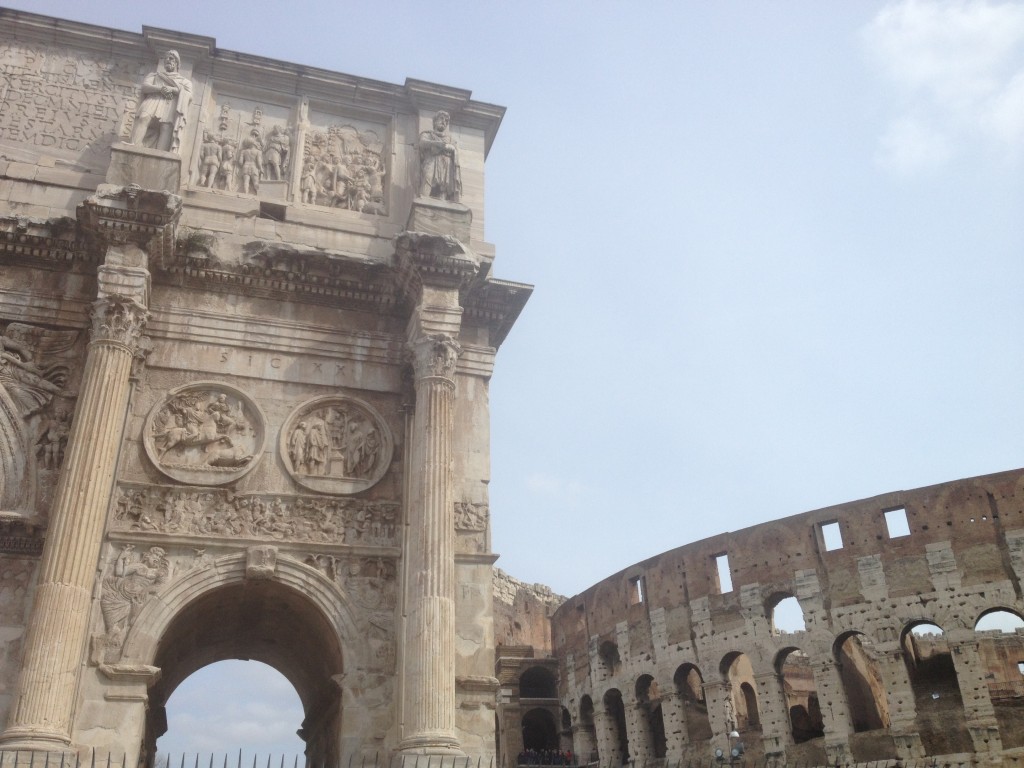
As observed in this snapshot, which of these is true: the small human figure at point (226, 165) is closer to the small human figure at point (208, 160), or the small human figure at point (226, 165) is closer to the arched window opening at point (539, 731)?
the small human figure at point (208, 160)

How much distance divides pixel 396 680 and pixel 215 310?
4.99 m

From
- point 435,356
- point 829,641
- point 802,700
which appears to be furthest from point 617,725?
point 435,356

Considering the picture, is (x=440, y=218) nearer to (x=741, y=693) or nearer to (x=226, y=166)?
(x=226, y=166)

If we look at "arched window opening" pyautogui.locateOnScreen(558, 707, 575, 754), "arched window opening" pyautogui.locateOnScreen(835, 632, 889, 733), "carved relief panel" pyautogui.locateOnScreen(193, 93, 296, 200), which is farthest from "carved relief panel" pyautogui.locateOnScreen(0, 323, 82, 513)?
"arched window opening" pyautogui.locateOnScreen(558, 707, 575, 754)

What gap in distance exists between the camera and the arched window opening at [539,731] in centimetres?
3841

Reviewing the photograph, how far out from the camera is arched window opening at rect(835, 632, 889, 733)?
103ft

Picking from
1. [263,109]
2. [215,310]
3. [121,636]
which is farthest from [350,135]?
[121,636]

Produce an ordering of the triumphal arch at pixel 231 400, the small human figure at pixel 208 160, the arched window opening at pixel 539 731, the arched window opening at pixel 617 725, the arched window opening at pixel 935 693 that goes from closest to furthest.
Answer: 1. the triumphal arch at pixel 231 400
2. the small human figure at pixel 208 160
3. the arched window opening at pixel 935 693
4. the arched window opening at pixel 617 725
5. the arched window opening at pixel 539 731

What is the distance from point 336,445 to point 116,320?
2862mm

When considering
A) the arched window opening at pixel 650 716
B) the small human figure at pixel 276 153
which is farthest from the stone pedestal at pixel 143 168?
the arched window opening at pixel 650 716

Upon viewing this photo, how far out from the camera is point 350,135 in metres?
13.3

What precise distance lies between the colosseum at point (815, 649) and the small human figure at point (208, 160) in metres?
19.9

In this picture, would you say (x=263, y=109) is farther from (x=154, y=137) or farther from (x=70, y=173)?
(x=70, y=173)

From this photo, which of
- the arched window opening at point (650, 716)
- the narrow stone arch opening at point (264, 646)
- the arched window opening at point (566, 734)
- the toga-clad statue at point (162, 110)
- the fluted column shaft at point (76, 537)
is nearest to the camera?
the fluted column shaft at point (76, 537)
